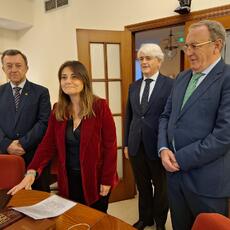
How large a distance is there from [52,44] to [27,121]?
1.93 metres

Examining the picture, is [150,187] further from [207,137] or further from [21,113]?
[21,113]

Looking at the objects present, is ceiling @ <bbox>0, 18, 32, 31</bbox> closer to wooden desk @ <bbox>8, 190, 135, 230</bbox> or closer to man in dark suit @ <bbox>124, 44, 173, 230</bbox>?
man in dark suit @ <bbox>124, 44, 173, 230</bbox>

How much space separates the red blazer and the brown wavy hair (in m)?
0.04

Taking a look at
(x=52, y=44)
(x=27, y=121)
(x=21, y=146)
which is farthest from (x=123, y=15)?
(x=21, y=146)

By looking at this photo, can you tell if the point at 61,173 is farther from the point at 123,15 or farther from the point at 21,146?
the point at 123,15

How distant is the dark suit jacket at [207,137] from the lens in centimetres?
131

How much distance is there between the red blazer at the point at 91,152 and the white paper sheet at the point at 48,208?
30cm

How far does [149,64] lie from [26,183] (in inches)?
53.2

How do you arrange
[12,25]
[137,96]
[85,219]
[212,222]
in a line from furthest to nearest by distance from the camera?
[12,25] < [137,96] < [85,219] < [212,222]

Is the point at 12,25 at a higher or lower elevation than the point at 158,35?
lower

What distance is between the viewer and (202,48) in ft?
4.60

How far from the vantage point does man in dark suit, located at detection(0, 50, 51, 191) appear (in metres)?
2.08

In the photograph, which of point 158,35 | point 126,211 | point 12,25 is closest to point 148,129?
point 126,211

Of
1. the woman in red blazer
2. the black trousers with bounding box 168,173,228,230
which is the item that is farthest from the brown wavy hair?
the black trousers with bounding box 168,173,228,230
